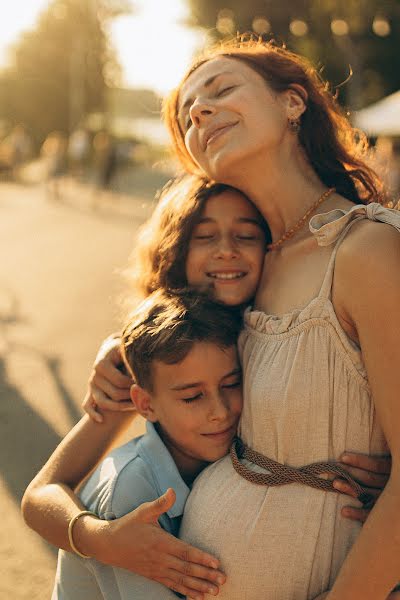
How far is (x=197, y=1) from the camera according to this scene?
30.7 meters

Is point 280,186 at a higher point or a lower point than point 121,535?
higher

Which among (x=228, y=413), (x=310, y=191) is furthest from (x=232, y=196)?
(x=228, y=413)

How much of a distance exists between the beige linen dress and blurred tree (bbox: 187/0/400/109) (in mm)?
18278

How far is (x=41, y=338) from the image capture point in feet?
22.0

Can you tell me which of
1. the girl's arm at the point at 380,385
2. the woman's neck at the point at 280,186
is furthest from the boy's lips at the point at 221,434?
the woman's neck at the point at 280,186

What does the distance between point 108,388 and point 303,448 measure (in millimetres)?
782

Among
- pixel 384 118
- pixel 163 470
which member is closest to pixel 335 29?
pixel 384 118

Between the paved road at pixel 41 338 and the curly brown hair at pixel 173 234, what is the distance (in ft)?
2.35

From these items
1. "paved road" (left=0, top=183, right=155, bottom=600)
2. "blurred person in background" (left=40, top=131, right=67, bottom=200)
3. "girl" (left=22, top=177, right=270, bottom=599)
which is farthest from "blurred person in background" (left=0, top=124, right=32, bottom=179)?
"girl" (left=22, top=177, right=270, bottom=599)

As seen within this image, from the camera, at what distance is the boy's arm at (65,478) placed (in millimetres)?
2223

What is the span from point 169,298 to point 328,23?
77.0 ft

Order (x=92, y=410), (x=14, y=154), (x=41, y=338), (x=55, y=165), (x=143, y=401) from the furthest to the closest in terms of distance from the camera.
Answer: (x=14, y=154), (x=55, y=165), (x=41, y=338), (x=92, y=410), (x=143, y=401)

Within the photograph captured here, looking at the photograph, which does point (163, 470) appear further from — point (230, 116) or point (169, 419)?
point (230, 116)

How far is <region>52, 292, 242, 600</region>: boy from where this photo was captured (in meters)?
2.15
